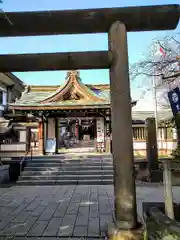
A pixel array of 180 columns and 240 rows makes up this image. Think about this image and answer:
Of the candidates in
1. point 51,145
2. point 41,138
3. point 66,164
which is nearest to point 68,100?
point 41,138

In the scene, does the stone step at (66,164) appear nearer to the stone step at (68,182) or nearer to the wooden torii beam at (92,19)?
the stone step at (68,182)

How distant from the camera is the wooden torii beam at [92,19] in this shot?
429 cm

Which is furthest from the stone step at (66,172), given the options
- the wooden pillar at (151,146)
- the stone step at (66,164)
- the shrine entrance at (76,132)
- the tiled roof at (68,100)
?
the shrine entrance at (76,132)

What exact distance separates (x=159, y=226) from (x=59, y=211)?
3.44 m

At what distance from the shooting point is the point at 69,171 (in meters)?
11.6

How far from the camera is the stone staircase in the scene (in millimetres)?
10742

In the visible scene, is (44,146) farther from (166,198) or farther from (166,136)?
(166,198)

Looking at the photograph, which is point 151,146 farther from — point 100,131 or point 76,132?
point 76,132

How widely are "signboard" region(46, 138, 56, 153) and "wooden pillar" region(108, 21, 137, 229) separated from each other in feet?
40.9

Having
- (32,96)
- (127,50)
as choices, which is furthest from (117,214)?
(32,96)

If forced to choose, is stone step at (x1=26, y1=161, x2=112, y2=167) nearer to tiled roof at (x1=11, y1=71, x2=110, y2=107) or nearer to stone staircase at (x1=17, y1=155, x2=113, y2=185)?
stone staircase at (x1=17, y1=155, x2=113, y2=185)

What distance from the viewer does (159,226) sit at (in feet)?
10.4

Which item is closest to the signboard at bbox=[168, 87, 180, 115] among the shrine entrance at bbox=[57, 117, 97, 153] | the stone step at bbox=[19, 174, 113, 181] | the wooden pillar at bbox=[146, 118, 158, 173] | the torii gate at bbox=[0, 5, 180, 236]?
the torii gate at bbox=[0, 5, 180, 236]

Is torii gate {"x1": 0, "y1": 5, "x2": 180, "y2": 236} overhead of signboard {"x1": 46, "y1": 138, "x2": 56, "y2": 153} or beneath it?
overhead
